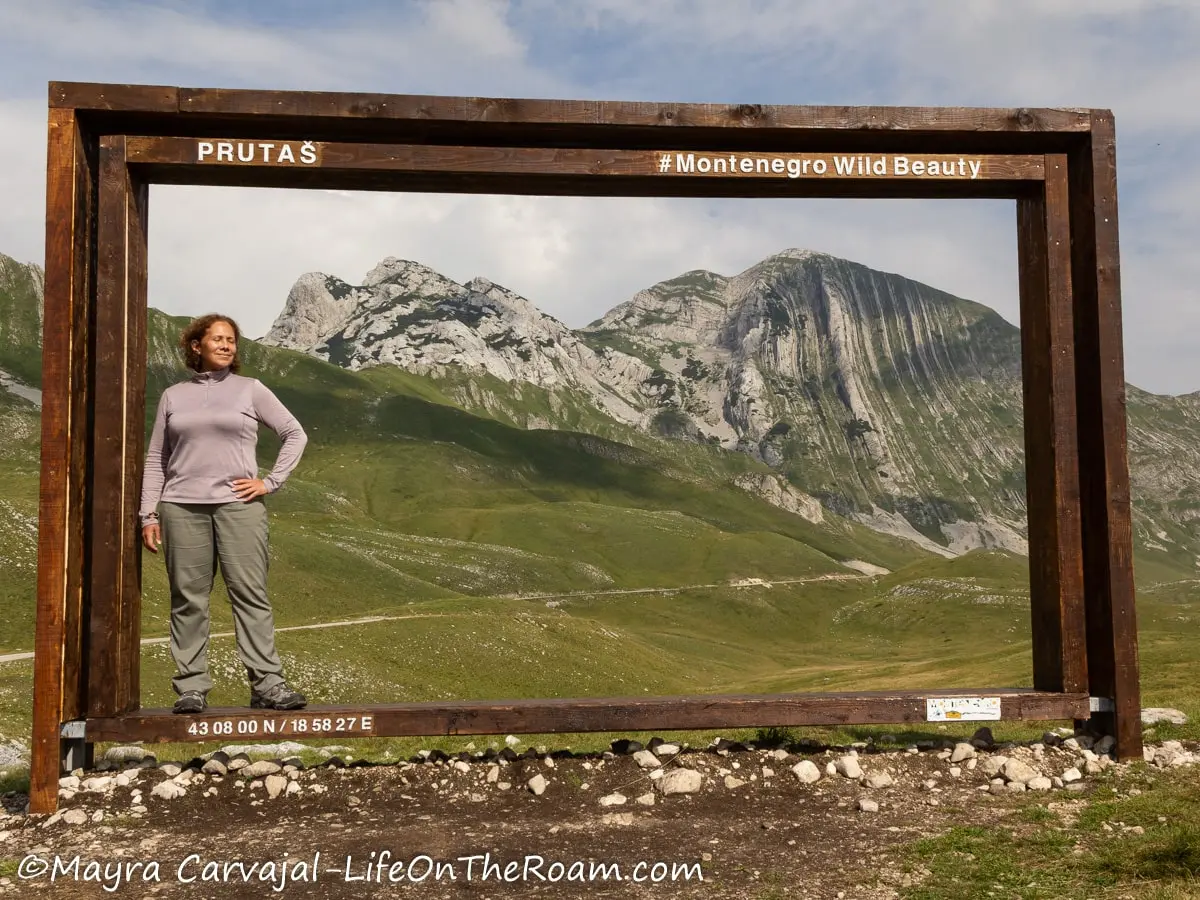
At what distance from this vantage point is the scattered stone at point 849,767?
381 inches

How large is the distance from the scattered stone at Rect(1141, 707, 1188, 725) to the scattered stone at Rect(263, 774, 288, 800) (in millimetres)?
10346

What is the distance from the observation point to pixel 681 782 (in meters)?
9.45

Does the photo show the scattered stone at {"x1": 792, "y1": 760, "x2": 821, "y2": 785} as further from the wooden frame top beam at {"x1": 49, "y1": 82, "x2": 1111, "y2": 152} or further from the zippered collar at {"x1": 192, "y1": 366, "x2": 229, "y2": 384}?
the zippered collar at {"x1": 192, "y1": 366, "x2": 229, "y2": 384}

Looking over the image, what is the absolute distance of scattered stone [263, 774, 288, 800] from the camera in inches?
375

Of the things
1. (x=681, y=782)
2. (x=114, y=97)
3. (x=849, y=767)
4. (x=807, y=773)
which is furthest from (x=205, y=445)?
(x=849, y=767)

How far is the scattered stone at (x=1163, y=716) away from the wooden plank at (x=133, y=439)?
12038mm

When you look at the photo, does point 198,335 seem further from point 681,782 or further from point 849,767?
point 849,767

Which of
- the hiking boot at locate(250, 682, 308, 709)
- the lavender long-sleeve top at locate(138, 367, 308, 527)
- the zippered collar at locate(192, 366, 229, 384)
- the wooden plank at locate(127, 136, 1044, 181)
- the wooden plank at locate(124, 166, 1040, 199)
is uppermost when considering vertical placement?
the wooden plank at locate(127, 136, 1044, 181)

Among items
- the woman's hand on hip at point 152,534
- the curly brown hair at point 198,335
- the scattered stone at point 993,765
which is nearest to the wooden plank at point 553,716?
the scattered stone at point 993,765

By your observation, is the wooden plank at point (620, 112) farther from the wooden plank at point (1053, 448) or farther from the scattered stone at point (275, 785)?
the scattered stone at point (275, 785)

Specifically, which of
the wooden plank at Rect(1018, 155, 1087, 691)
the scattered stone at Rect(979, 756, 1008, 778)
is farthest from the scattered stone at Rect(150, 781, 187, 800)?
the wooden plank at Rect(1018, 155, 1087, 691)

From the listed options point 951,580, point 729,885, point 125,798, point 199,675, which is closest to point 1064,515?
point 729,885

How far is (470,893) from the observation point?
22.5 feet

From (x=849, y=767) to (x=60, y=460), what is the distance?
829 cm
